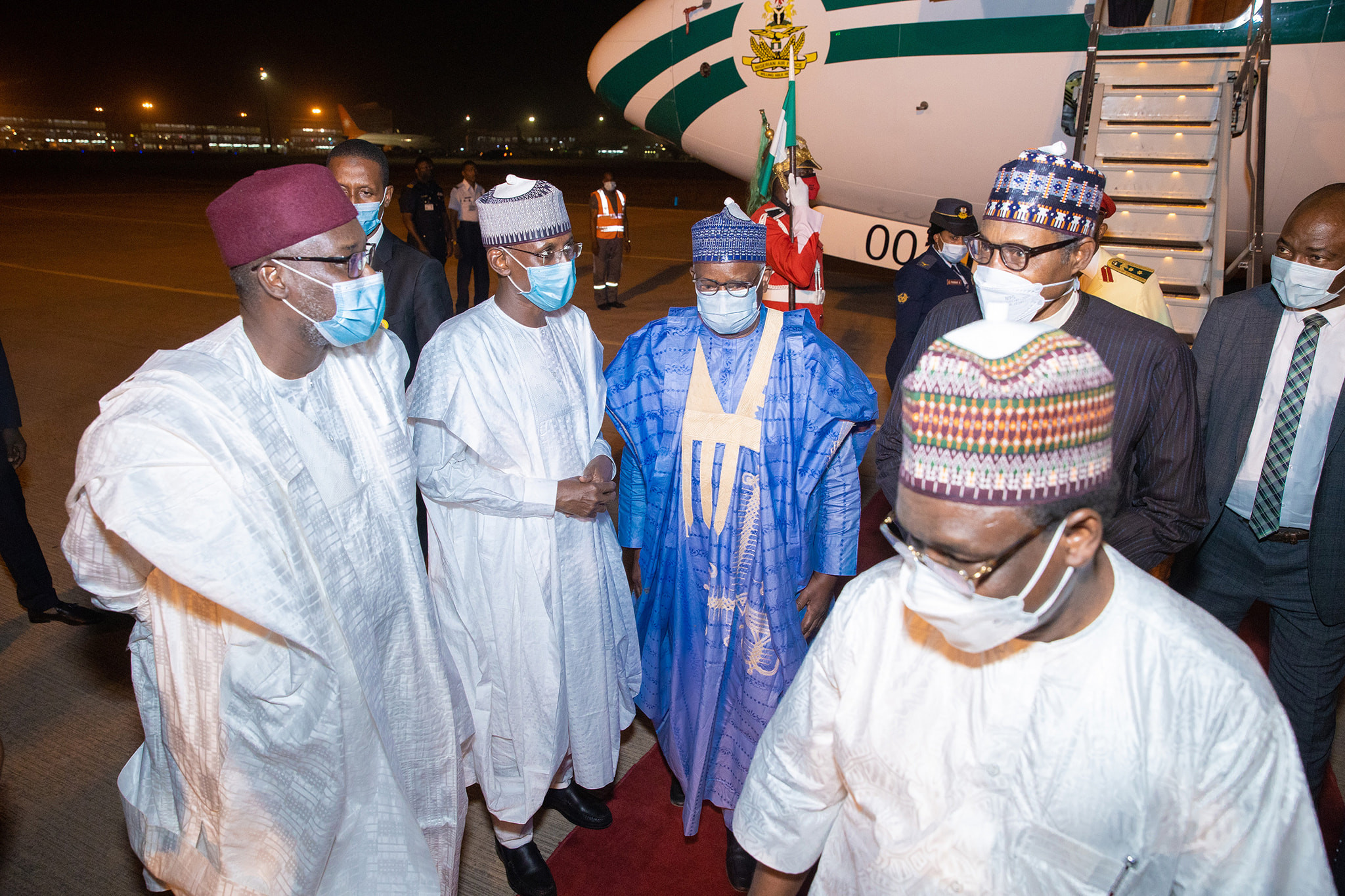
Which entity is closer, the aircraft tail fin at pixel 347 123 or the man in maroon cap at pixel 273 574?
the man in maroon cap at pixel 273 574

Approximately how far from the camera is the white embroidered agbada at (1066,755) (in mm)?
1086

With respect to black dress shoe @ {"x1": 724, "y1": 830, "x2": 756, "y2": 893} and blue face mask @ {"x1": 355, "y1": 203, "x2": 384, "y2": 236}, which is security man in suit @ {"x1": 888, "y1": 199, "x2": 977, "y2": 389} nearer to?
blue face mask @ {"x1": 355, "y1": 203, "x2": 384, "y2": 236}

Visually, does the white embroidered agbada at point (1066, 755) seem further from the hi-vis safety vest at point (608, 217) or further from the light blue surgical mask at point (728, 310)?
the hi-vis safety vest at point (608, 217)

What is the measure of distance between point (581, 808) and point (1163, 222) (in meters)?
5.25

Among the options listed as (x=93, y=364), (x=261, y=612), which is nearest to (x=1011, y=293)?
(x=261, y=612)

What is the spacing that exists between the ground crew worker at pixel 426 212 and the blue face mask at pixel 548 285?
8.06 metres

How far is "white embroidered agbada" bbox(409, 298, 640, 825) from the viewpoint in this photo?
242cm

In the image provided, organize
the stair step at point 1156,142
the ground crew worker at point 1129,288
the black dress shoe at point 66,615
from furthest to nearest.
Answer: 1. the stair step at point 1156,142
2. the black dress shoe at point 66,615
3. the ground crew worker at point 1129,288

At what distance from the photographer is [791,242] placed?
6023mm

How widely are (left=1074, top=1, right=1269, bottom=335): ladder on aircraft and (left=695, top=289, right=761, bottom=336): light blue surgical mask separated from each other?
12.3 feet

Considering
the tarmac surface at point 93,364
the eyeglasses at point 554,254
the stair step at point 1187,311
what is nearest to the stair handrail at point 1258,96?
the stair step at point 1187,311

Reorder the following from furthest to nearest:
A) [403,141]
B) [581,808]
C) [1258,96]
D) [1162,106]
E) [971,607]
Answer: [403,141] → [1162,106] → [1258,96] → [581,808] → [971,607]

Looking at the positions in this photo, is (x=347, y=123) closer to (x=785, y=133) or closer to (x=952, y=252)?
(x=785, y=133)

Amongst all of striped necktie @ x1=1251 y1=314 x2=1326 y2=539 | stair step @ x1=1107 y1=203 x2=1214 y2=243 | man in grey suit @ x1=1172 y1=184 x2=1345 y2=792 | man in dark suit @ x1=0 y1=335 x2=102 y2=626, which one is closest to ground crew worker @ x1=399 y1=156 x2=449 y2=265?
man in dark suit @ x1=0 y1=335 x2=102 y2=626
